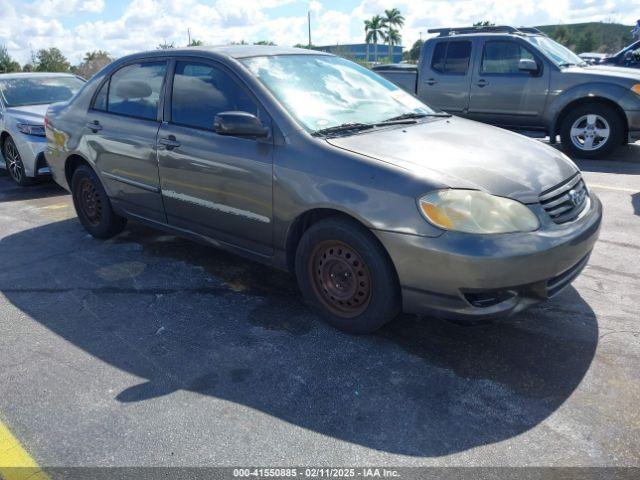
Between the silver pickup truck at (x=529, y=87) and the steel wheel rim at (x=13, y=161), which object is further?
the silver pickup truck at (x=529, y=87)

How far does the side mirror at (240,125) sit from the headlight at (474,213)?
3.80 ft

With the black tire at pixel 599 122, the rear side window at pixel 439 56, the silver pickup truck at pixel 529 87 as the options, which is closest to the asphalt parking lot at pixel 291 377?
the black tire at pixel 599 122

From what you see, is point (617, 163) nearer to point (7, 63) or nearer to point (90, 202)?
point (90, 202)

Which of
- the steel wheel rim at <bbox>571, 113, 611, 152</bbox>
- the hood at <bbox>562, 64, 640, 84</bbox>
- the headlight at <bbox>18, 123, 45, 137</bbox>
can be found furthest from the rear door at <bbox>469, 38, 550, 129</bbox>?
the headlight at <bbox>18, 123, 45, 137</bbox>

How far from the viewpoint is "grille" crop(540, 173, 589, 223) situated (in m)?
2.96

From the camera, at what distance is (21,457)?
7.95 ft

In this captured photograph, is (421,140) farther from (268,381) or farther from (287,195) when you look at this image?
(268,381)

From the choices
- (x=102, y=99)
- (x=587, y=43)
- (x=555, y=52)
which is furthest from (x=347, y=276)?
(x=587, y=43)

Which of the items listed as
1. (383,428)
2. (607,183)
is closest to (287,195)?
(383,428)

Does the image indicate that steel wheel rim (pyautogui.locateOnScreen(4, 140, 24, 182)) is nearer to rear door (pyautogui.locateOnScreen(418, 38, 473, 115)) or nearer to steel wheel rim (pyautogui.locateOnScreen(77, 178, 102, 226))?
steel wheel rim (pyautogui.locateOnScreen(77, 178, 102, 226))

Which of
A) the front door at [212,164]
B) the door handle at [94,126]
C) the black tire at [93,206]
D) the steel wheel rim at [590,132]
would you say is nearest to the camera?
the front door at [212,164]

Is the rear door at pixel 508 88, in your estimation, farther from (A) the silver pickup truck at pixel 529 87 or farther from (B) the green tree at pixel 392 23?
(B) the green tree at pixel 392 23

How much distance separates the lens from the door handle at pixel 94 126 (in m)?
4.75

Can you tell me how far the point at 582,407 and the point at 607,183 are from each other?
15.6 feet
